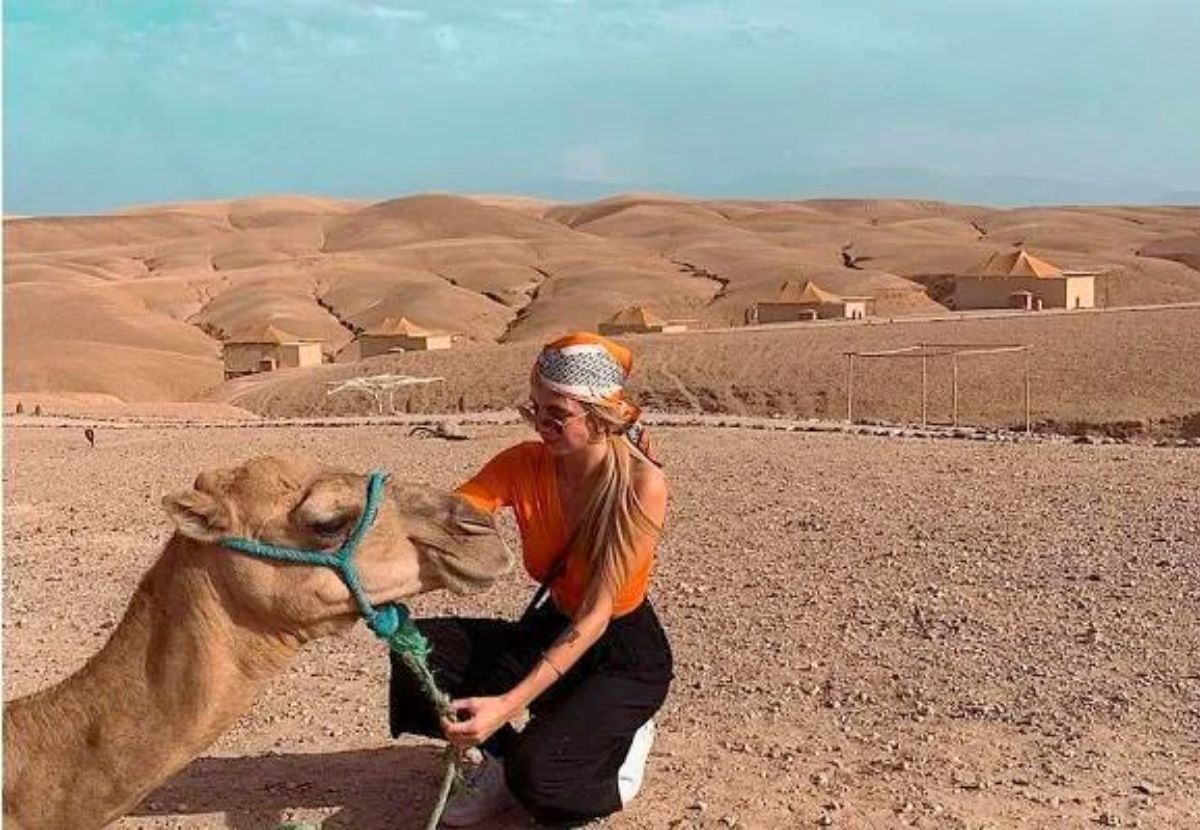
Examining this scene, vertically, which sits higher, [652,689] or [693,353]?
[652,689]

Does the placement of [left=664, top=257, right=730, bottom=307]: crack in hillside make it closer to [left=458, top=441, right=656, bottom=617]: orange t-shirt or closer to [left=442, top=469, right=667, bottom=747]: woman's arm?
[left=458, top=441, right=656, bottom=617]: orange t-shirt

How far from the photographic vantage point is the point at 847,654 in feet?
23.6

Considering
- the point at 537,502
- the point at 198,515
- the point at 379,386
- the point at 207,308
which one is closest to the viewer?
the point at 198,515

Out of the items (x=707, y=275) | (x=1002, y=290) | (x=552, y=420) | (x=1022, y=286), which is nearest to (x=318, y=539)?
(x=552, y=420)

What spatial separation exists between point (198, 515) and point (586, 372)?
127 cm

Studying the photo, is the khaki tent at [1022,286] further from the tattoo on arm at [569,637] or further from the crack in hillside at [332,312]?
the tattoo on arm at [569,637]

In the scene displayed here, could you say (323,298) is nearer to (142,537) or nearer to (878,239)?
(878,239)

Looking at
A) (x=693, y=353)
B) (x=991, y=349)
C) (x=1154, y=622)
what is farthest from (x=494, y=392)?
(x=1154, y=622)

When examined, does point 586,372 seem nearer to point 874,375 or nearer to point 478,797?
point 478,797

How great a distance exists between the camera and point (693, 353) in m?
31.8

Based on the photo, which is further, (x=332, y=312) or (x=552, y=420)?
(x=332, y=312)

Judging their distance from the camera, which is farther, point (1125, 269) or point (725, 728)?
point (1125, 269)

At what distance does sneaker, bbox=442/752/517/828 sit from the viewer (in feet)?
16.3

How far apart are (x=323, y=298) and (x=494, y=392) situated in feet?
136
